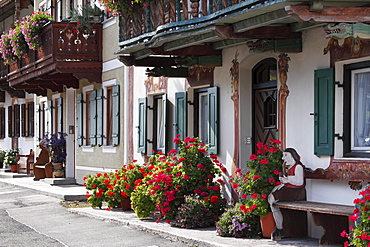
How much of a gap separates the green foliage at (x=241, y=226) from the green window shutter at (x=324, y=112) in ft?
4.46

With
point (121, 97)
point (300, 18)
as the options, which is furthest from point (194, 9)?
point (121, 97)

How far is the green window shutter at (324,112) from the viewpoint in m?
10.5

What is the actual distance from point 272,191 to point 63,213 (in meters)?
6.01

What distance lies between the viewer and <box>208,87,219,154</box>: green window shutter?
1381 centimetres

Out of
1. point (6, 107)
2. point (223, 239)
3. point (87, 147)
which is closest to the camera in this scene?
point (223, 239)

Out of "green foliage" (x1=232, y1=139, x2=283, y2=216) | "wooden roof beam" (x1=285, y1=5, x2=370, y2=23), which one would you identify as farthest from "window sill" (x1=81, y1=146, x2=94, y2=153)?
"wooden roof beam" (x1=285, y1=5, x2=370, y2=23)

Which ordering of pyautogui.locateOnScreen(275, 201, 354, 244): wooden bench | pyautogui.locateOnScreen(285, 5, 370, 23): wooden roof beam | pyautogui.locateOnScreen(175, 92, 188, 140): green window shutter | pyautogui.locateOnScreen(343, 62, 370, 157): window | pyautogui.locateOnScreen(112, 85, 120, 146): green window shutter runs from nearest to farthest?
pyautogui.locateOnScreen(285, 5, 370, 23): wooden roof beam, pyautogui.locateOnScreen(275, 201, 354, 244): wooden bench, pyautogui.locateOnScreen(343, 62, 370, 157): window, pyautogui.locateOnScreen(175, 92, 188, 140): green window shutter, pyautogui.locateOnScreen(112, 85, 120, 146): green window shutter

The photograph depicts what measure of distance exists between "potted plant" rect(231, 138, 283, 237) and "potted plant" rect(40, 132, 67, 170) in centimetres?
1267

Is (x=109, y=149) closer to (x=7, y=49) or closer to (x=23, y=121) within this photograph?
(x=7, y=49)

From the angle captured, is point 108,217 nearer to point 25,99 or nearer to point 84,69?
point 84,69

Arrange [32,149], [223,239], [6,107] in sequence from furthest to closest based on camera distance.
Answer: [6,107] → [32,149] → [223,239]

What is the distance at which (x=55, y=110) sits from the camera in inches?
977

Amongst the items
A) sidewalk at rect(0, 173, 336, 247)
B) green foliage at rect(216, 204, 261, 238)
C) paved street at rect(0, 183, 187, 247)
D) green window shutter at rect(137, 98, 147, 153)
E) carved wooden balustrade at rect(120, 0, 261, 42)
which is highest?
carved wooden balustrade at rect(120, 0, 261, 42)

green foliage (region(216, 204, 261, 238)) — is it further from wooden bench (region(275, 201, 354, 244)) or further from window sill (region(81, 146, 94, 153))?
window sill (region(81, 146, 94, 153))
